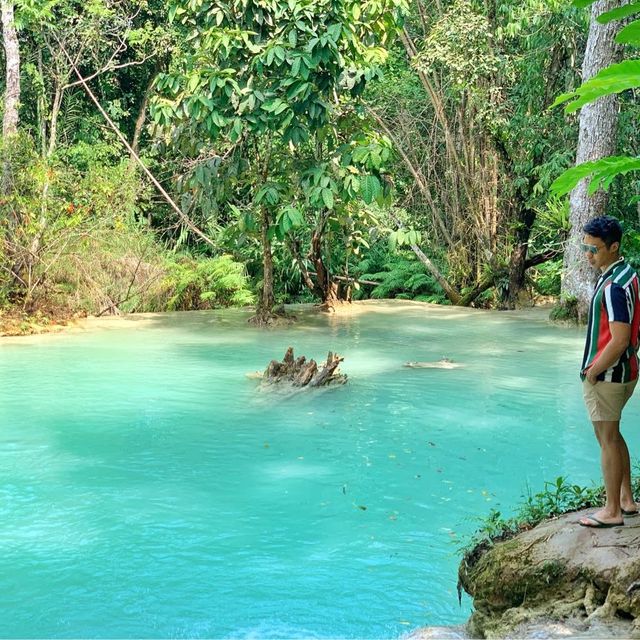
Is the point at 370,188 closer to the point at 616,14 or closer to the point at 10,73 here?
the point at 10,73

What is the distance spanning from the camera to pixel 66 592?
14.4ft

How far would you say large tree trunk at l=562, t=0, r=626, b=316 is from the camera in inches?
495

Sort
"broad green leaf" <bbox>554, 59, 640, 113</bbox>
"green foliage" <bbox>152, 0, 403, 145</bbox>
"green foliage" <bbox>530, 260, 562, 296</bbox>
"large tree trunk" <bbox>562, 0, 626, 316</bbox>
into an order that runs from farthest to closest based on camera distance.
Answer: "green foliage" <bbox>530, 260, 562, 296</bbox>
"large tree trunk" <bbox>562, 0, 626, 316</bbox>
"green foliage" <bbox>152, 0, 403, 145</bbox>
"broad green leaf" <bbox>554, 59, 640, 113</bbox>

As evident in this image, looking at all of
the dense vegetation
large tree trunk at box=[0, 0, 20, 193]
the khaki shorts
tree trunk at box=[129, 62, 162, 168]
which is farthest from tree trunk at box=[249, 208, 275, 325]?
the khaki shorts

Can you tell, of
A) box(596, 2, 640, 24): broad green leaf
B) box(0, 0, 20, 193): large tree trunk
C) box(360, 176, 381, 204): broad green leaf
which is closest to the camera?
box(596, 2, 640, 24): broad green leaf

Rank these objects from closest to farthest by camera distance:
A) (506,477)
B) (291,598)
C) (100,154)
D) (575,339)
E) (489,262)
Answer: (291,598), (506,477), (575,339), (489,262), (100,154)

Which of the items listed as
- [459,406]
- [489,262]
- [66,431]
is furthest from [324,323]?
[66,431]

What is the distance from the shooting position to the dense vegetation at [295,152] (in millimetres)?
12219

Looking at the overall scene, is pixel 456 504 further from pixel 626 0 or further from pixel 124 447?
pixel 626 0

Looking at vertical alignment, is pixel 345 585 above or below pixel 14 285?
Result: below

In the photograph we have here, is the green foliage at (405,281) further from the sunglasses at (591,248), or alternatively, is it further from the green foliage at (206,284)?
the sunglasses at (591,248)

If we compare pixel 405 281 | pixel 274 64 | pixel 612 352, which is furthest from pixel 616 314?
pixel 405 281

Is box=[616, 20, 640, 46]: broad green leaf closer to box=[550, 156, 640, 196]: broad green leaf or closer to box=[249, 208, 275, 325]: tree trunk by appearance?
box=[550, 156, 640, 196]: broad green leaf

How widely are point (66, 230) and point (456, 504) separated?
9.62m
